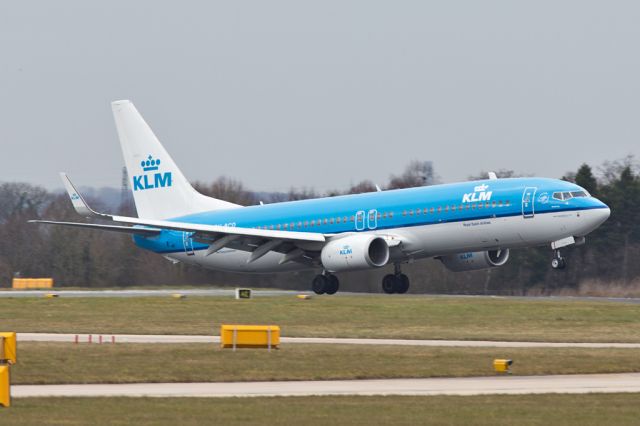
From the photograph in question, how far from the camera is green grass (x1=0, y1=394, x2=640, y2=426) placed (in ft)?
63.6

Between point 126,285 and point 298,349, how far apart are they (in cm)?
4144

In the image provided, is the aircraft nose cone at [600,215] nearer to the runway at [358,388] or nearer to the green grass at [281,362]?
the green grass at [281,362]

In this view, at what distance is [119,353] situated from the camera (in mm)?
29922

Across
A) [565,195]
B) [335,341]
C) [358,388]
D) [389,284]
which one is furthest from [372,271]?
[358,388]

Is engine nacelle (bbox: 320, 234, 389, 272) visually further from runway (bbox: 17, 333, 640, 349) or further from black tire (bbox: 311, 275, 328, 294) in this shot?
runway (bbox: 17, 333, 640, 349)

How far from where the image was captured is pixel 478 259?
54344 millimetres

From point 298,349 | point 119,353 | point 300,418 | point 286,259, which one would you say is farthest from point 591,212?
point 300,418

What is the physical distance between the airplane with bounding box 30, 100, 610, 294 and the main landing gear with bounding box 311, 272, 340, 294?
0.14 ft

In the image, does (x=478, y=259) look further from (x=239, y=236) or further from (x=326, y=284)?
(x=239, y=236)

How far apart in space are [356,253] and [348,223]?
2570 millimetres

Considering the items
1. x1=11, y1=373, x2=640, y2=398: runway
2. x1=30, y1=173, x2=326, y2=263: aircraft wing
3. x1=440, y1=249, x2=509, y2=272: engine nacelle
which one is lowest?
x1=11, y1=373, x2=640, y2=398: runway

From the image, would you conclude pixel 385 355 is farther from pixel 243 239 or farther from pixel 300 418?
pixel 243 239

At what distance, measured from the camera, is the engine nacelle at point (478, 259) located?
54159 mm

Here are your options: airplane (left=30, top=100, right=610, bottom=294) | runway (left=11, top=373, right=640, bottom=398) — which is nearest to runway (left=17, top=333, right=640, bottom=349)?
runway (left=11, top=373, right=640, bottom=398)
